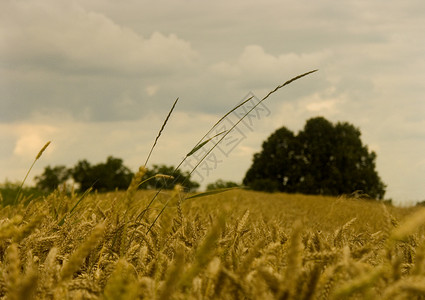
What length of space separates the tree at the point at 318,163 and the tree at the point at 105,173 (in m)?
13.9

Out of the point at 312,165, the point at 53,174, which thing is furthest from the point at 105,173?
the point at 312,165

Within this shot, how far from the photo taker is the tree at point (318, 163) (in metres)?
43.3

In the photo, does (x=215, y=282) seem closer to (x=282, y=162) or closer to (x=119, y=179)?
(x=119, y=179)

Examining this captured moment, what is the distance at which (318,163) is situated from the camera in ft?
147

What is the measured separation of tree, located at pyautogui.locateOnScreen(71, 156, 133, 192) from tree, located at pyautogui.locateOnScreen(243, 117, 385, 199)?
13.9m

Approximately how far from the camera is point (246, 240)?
180 cm

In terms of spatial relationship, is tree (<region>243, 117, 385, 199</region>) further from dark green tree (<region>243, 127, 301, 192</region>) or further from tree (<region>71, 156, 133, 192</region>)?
tree (<region>71, 156, 133, 192</region>)

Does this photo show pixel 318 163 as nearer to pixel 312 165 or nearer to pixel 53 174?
pixel 312 165

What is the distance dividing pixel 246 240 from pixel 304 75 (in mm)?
697

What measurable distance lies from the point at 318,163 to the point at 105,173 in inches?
833

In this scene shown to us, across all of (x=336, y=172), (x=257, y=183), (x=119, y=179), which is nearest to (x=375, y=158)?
(x=336, y=172)

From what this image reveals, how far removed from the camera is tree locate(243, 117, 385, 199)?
43.3 metres

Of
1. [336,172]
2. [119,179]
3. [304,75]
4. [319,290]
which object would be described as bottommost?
[319,290]

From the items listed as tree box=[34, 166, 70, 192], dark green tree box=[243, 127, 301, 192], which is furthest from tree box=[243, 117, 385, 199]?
tree box=[34, 166, 70, 192]
